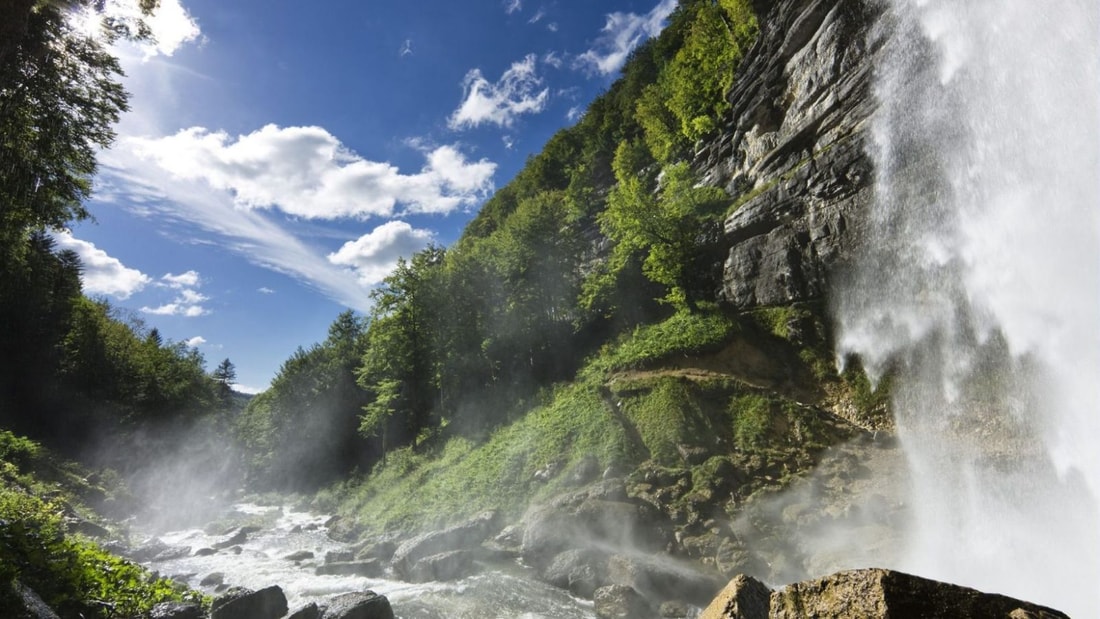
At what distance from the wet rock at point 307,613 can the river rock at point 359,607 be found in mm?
360

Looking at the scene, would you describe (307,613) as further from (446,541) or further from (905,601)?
(905,601)

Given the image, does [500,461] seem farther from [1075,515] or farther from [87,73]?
[87,73]

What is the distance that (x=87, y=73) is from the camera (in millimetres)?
16500

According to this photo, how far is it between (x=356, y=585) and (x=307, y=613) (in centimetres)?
634

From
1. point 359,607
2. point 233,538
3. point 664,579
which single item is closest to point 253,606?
point 359,607

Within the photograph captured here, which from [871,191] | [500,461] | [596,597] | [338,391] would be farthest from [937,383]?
[338,391]

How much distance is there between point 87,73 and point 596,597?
956 inches

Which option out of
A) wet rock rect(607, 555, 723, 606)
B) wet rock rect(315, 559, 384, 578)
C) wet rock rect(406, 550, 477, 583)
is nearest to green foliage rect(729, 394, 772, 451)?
wet rock rect(607, 555, 723, 606)

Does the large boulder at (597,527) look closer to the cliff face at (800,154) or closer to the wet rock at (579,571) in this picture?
the wet rock at (579,571)

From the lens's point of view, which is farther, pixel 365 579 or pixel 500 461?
pixel 500 461

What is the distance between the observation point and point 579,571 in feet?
51.5

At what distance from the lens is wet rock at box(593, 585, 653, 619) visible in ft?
43.6

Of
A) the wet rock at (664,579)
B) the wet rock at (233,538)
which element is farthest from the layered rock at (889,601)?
the wet rock at (233,538)

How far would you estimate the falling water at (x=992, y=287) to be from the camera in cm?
1222
